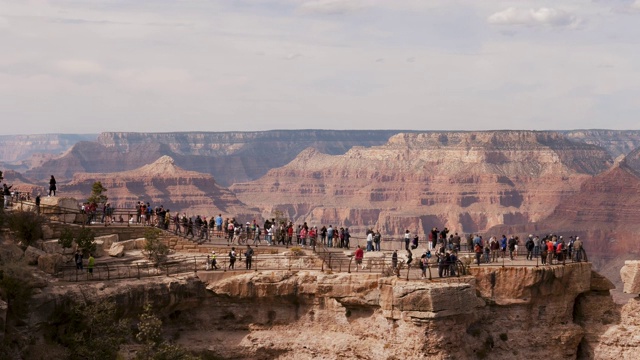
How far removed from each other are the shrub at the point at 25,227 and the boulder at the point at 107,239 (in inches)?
151

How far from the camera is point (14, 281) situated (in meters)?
40.9

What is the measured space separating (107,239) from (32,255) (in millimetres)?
6647

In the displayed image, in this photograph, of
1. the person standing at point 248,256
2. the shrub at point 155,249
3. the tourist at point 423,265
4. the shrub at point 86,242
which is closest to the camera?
the tourist at point 423,265

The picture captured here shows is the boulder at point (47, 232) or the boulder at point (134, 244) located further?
the boulder at point (134, 244)

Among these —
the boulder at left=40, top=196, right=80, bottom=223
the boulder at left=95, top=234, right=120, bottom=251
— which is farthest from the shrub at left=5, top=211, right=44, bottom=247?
the boulder at left=40, top=196, right=80, bottom=223

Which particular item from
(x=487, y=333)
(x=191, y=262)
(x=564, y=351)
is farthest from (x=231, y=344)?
(x=564, y=351)

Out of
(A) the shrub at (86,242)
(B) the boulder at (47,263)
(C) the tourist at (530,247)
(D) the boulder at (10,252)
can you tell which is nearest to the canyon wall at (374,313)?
(B) the boulder at (47,263)

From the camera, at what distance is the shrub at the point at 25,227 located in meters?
47.4

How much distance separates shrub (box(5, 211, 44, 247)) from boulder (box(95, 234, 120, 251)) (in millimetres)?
3826

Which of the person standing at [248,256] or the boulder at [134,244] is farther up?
the boulder at [134,244]

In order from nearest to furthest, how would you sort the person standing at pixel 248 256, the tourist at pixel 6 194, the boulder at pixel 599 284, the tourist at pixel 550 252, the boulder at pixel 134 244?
the person standing at pixel 248 256 < the tourist at pixel 550 252 < the boulder at pixel 134 244 < the boulder at pixel 599 284 < the tourist at pixel 6 194

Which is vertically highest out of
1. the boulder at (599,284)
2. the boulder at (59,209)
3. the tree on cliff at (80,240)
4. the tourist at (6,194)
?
the tourist at (6,194)

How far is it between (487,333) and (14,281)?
19576mm

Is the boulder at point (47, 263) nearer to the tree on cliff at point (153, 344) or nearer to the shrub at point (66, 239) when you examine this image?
the shrub at point (66, 239)
